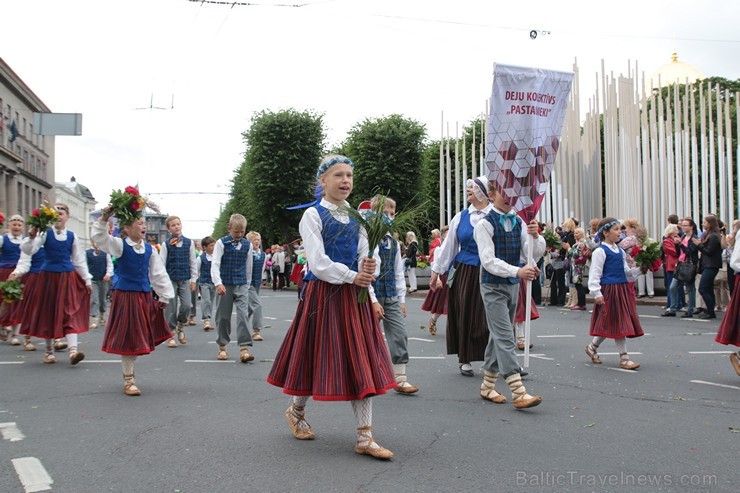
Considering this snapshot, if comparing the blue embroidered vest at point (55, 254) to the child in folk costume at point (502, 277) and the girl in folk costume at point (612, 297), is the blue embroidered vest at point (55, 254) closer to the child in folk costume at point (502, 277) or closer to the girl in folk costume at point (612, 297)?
the child in folk costume at point (502, 277)

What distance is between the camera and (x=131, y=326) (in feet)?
25.3

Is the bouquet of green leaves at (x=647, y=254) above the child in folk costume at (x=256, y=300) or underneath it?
above

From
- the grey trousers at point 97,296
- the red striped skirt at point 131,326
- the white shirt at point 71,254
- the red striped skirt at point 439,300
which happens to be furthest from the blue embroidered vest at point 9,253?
the red striped skirt at point 439,300

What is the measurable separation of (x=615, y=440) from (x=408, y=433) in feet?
4.90

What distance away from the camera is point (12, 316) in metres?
11.5

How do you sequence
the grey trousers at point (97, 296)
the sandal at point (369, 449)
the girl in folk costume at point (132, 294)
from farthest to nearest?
1. the grey trousers at point (97, 296)
2. the girl in folk costume at point (132, 294)
3. the sandal at point (369, 449)

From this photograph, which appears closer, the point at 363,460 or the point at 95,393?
the point at 363,460

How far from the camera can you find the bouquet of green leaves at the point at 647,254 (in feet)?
51.1

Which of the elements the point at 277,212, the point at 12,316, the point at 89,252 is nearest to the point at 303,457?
the point at 12,316

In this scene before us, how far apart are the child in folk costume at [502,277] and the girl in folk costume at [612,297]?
8.20 ft

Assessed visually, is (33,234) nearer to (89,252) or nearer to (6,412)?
(6,412)

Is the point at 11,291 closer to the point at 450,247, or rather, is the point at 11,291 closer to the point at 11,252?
the point at 11,252

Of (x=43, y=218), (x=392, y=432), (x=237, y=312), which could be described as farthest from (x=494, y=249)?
(x=43, y=218)

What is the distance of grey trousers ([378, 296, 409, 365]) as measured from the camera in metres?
7.61
